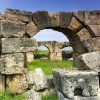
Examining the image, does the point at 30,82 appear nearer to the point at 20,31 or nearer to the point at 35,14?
the point at 20,31

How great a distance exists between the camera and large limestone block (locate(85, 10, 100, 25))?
366 inches

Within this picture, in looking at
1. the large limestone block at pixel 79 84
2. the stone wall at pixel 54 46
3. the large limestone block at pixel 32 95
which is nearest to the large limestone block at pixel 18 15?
the large limestone block at pixel 32 95

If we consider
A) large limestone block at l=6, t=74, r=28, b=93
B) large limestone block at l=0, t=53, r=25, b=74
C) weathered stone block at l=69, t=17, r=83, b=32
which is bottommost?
large limestone block at l=6, t=74, r=28, b=93

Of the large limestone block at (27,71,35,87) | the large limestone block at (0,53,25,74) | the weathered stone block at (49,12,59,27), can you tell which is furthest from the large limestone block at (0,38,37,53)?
the weathered stone block at (49,12,59,27)

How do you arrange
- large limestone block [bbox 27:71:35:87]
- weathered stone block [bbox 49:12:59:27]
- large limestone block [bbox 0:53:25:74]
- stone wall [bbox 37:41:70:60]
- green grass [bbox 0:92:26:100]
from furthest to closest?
stone wall [bbox 37:41:70:60] < weathered stone block [bbox 49:12:59:27] < large limestone block [bbox 27:71:35:87] < large limestone block [bbox 0:53:25:74] < green grass [bbox 0:92:26:100]

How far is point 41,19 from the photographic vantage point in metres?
8.91

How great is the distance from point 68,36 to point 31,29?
189cm

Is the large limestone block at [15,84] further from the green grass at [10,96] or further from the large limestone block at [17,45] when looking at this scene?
the large limestone block at [17,45]

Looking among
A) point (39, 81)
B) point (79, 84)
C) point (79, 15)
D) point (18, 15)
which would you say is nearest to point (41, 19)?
point (18, 15)

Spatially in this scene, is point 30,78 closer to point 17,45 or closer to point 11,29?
point 17,45

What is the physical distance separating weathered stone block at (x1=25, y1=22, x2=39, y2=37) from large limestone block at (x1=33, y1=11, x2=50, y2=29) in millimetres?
146

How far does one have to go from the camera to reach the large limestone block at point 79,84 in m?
6.07

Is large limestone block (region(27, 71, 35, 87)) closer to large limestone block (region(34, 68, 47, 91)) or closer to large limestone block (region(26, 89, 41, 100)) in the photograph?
large limestone block (region(34, 68, 47, 91))

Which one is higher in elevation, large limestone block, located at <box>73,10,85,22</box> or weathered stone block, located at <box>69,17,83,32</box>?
large limestone block, located at <box>73,10,85,22</box>
